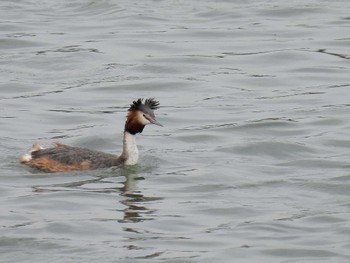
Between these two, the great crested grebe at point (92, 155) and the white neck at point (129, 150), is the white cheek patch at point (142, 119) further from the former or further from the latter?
the white neck at point (129, 150)

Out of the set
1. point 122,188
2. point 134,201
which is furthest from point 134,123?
point 134,201

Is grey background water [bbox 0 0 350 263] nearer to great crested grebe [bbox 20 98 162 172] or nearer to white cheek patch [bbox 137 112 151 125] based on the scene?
great crested grebe [bbox 20 98 162 172]

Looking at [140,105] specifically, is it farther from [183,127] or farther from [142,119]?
[183,127]

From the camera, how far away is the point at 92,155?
15.8 m

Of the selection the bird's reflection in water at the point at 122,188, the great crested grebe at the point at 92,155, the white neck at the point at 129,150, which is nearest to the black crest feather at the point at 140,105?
the great crested grebe at the point at 92,155

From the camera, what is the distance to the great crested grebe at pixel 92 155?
15703 millimetres

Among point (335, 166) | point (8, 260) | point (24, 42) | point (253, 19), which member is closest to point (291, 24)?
point (253, 19)

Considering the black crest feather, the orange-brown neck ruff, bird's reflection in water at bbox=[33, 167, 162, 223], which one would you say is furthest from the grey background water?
the black crest feather

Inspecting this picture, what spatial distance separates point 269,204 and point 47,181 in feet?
8.61

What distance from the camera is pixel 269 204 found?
47.3 feet

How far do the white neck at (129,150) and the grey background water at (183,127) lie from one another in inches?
5.9

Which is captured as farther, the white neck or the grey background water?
the white neck

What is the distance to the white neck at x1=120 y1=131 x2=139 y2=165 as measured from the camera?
15953 mm

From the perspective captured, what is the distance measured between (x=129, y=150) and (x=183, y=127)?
8.98 feet
